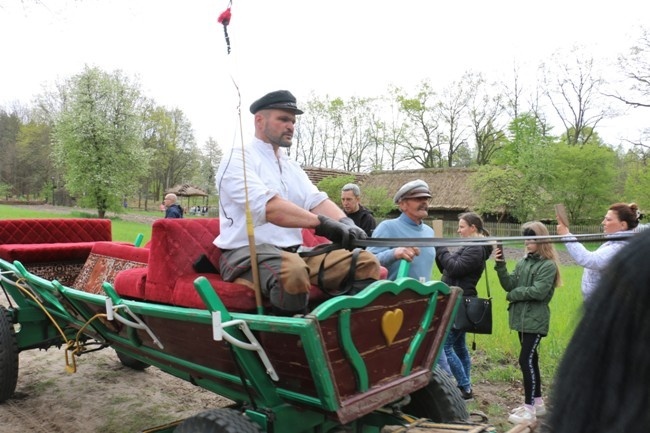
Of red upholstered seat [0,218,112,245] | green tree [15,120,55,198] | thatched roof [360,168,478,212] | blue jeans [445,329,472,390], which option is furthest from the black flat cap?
green tree [15,120,55,198]

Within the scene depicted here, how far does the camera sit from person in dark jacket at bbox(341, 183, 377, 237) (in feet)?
19.9

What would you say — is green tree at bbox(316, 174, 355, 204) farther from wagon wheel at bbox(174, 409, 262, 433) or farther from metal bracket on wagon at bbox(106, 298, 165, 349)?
wagon wheel at bbox(174, 409, 262, 433)

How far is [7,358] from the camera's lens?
4.34m

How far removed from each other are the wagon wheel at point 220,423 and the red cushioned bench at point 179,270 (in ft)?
1.76

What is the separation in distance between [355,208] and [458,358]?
2.17m

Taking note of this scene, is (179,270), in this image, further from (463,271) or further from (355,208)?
(355,208)

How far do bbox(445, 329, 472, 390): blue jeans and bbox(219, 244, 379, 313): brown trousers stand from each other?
2147mm

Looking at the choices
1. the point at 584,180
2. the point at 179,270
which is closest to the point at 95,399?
the point at 179,270

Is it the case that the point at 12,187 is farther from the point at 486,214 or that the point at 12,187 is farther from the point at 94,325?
the point at 94,325

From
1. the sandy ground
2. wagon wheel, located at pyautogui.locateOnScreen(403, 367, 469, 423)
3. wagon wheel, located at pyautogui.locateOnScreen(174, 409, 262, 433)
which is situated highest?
wagon wheel, located at pyautogui.locateOnScreen(174, 409, 262, 433)

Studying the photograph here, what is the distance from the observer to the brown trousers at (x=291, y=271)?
2.50m

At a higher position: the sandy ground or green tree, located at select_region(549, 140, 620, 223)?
green tree, located at select_region(549, 140, 620, 223)

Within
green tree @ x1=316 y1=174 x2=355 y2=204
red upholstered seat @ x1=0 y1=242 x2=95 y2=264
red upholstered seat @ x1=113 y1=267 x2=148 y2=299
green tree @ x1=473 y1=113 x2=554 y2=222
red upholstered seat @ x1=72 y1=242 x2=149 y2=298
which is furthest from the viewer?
green tree @ x1=473 y1=113 x2=554 y2=222

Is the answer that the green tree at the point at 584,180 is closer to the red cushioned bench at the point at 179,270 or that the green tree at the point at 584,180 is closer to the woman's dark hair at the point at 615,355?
the red cushioned bench at the point at 179,270
